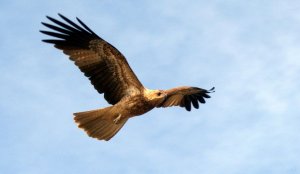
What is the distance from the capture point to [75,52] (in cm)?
1285

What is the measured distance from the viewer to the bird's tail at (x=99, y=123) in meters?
12.8

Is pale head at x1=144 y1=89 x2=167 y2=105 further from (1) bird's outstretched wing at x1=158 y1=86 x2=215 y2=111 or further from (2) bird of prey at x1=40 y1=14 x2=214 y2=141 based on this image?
(1) bird's outstretched wing at x1=158 y1=86 x2=215 y2=111

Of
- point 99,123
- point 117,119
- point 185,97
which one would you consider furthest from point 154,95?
point 185,97

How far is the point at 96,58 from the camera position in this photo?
12922 millimetres

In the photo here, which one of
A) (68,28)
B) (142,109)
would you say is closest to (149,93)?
(142,109)

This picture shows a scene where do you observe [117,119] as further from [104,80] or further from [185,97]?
[185,97]

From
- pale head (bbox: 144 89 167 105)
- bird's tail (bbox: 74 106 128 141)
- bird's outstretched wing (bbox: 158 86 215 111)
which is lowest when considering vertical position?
bird's tail (bbox: 74 106 128 141)

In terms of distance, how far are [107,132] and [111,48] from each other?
1665mm

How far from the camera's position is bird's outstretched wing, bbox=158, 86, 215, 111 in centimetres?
1418

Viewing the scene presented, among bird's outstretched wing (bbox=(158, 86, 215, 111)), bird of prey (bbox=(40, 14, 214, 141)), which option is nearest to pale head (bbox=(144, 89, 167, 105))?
bird of prey (bbox=(40, 14, 214, 141))

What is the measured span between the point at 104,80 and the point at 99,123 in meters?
0.87

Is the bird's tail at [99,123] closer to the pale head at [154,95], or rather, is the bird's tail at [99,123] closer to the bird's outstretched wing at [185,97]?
the pale head at [154,95]

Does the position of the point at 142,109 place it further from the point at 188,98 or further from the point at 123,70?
the point at 188,98

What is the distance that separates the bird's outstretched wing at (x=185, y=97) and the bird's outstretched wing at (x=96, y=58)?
111cm
